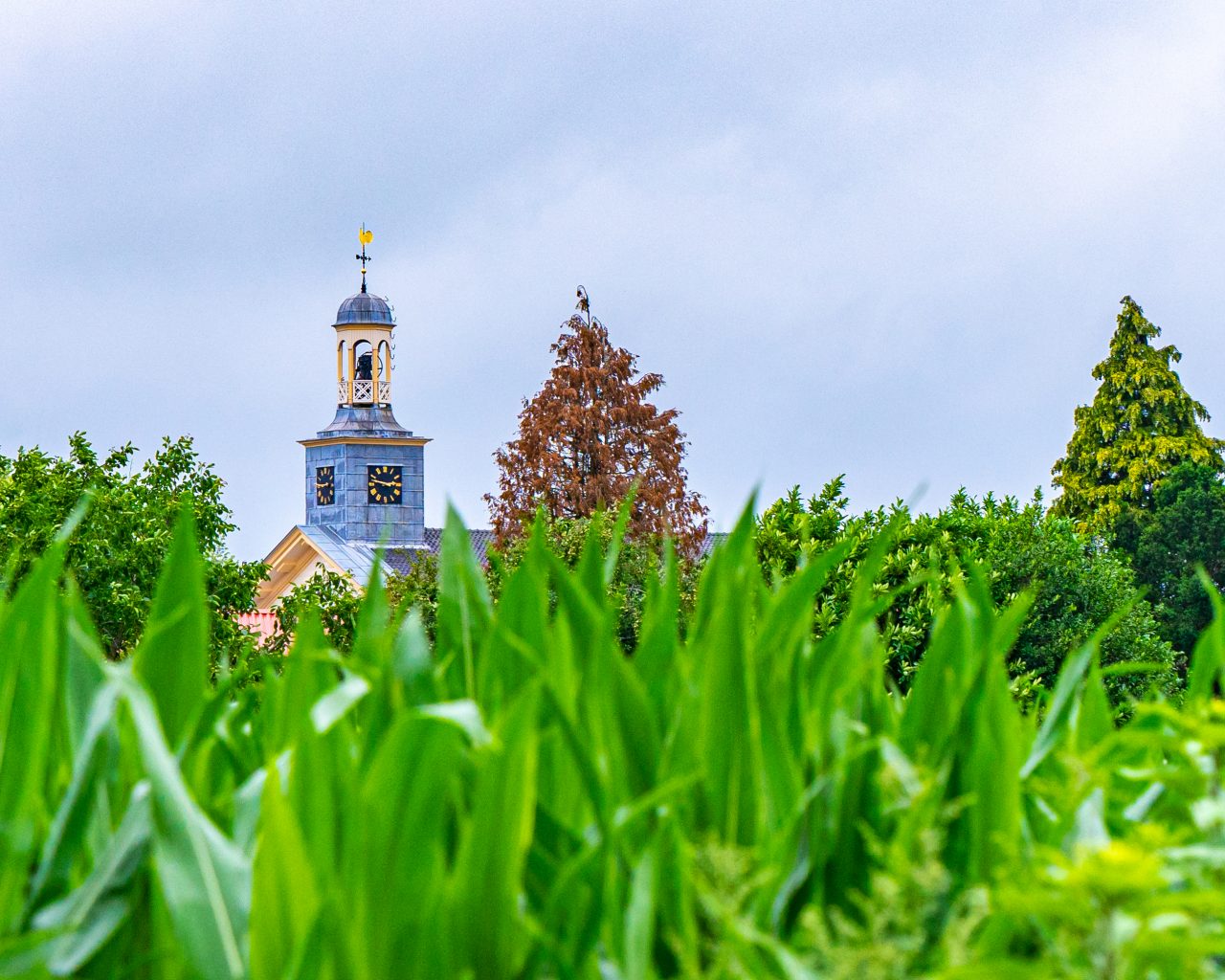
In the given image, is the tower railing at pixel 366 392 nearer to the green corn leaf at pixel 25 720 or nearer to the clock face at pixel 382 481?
the clock face at pixel 382 481

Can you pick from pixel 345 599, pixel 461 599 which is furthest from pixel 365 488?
pixel 461 599

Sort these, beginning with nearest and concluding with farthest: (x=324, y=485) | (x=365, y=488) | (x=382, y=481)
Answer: (x=382, y=481) → (x=365, y=488) → (x=324, y=485)

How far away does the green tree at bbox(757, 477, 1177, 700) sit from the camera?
423 inches

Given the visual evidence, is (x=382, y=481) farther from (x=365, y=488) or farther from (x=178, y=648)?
(x=178, y=648)

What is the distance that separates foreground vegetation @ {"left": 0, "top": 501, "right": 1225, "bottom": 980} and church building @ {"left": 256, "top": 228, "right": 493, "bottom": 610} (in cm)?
7102

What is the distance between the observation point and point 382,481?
74.4 metres

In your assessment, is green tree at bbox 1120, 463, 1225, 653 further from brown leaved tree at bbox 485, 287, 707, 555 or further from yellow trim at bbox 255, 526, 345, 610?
yellow trim at bbox 255, 526, 345, 610

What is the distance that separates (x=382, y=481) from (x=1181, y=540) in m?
40.8

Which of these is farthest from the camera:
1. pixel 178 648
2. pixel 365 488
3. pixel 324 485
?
pixel 324 485

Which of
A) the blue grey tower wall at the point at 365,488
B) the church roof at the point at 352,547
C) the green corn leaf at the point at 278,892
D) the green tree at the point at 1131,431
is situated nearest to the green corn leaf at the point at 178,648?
the green corn leaf at the point at 278,892

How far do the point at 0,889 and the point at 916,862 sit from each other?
2.76 feet

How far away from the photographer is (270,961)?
1.38 meters

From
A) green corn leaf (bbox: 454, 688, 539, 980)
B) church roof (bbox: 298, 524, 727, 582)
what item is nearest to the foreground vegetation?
green corn leaf (bbox: 454, 688, 539, 980)

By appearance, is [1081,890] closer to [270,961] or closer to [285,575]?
[270,961]
